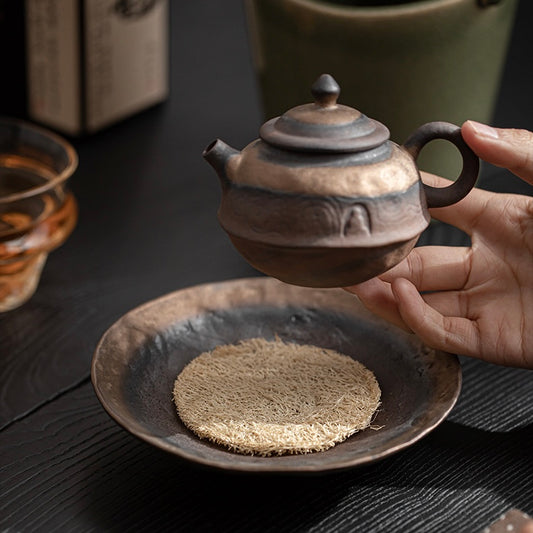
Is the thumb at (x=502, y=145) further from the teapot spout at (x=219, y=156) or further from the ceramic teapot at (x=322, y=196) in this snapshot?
the teapot spout at (x=219, y=156)

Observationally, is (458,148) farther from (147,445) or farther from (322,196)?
(147,445)

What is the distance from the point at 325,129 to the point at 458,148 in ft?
0.52

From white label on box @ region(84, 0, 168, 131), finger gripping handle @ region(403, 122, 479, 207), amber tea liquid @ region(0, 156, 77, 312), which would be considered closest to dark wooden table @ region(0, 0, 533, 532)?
amber tea liquid @ region(0, 156, 77, 312)

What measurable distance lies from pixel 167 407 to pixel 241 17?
1.78m

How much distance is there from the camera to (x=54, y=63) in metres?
1.79

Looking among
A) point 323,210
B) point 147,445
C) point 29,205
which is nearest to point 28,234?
point 29,205

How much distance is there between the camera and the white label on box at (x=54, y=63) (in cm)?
173

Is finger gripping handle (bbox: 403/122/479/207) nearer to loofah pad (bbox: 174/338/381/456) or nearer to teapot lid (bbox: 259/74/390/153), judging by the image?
teapot lid (bbox: 259/74/390/153)

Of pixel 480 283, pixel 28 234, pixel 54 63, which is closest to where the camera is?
pixel 480 283

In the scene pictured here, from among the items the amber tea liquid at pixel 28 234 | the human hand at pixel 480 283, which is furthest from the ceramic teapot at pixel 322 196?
the amber tea liquid at pixel 28 234

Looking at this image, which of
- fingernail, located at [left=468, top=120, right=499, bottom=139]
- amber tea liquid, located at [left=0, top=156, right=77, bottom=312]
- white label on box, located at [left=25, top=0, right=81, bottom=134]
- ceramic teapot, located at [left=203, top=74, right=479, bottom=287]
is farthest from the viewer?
white label on box, located at [left=25, top=0, right=81, bottom=134]

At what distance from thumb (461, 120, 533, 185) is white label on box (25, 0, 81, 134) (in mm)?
1015

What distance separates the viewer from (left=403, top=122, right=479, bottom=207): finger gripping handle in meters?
0.90

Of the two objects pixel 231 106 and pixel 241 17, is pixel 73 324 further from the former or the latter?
pixel 241 17
